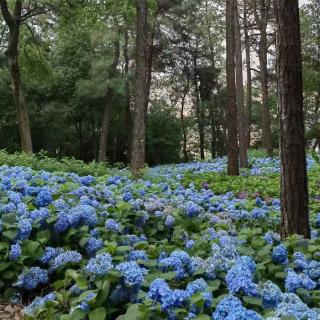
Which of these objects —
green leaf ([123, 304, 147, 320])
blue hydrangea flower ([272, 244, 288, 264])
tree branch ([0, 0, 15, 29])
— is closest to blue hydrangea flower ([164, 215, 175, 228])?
blue hydrangea flower ([272, 244, 288, 264])

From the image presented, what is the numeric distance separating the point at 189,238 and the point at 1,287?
151 centimetres

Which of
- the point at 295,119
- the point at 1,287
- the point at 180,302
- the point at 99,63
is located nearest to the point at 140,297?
the point at 180,302

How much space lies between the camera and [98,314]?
2.43m

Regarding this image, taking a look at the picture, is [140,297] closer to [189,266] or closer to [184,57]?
[189,266]

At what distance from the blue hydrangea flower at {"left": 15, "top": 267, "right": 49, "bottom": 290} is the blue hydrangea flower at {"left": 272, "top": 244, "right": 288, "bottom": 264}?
5.10 feet

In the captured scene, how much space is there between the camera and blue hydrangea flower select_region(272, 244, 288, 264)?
328 cm

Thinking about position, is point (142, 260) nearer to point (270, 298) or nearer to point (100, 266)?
point (100, 266)

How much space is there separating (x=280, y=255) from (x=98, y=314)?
1.41m

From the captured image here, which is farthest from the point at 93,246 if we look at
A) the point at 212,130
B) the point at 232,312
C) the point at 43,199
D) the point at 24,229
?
the point at 212,130

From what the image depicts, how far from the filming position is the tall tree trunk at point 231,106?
37.0ft

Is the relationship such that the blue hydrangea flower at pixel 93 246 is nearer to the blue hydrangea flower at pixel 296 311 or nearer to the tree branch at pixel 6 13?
the blue hydrangea flower at pixel 296 311

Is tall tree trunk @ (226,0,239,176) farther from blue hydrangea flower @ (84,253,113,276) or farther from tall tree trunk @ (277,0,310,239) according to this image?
blue hydrangea flower @ (84,253,113,276)

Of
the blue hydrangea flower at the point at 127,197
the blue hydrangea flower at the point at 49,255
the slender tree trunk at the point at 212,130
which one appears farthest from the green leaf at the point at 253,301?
the slender tree trunk at the point at 212,130

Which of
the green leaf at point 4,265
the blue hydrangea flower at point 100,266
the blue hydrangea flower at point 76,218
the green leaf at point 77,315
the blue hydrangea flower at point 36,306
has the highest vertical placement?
the blue hydrangea flower at point 76,218
